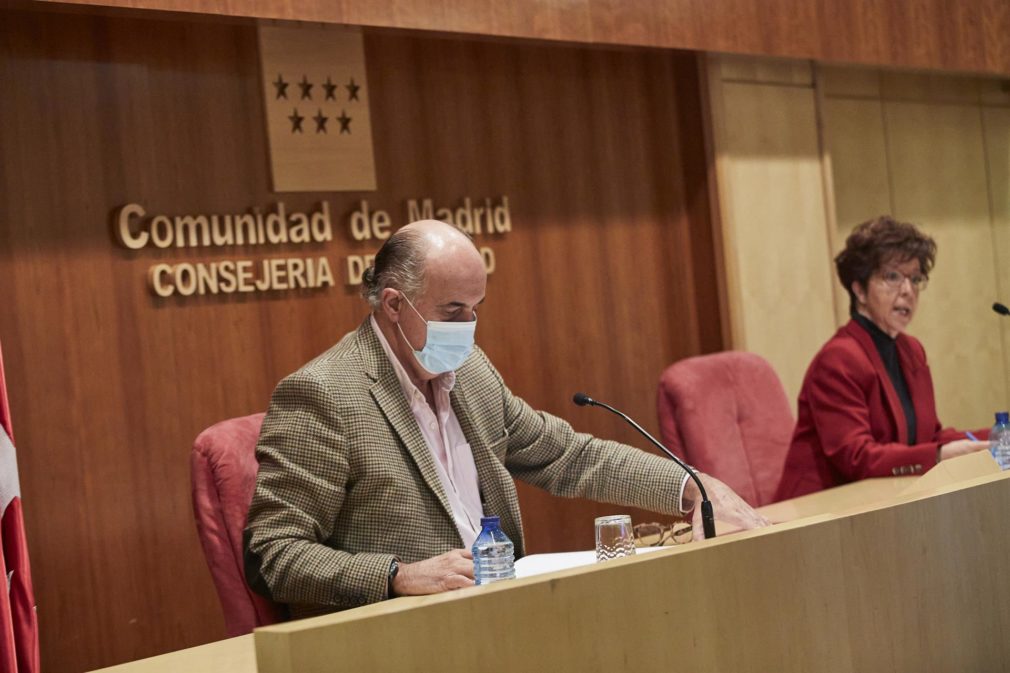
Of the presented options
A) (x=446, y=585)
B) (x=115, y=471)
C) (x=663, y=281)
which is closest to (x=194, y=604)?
(x=115, y=471)

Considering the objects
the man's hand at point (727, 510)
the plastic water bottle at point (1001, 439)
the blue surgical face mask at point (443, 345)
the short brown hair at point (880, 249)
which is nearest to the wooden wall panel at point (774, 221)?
the short brown hair at point (880, 249)

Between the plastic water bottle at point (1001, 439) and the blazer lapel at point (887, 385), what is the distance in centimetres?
55

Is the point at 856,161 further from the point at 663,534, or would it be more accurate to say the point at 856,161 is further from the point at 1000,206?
the point at 663,534

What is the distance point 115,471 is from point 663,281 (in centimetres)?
252

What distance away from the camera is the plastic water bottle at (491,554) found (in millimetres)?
2229

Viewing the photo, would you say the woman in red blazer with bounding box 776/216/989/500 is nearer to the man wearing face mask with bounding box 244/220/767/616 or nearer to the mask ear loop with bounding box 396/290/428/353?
the man wearing face mask with bounding box 244/220/767/616

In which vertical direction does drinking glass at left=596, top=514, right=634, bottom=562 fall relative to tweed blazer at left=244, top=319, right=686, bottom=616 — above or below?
below

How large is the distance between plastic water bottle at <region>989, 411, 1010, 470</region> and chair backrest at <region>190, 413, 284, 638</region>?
6.60 feet

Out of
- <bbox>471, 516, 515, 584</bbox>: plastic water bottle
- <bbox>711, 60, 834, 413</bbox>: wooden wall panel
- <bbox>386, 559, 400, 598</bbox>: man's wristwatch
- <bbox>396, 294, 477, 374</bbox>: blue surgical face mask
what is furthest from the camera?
<bbox>711, 60, 834, 413</bbox>: wooden wall panel

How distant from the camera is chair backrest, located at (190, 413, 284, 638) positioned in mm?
2670

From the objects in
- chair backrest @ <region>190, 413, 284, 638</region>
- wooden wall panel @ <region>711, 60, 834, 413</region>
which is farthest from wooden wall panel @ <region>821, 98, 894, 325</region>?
chair backrest @ <region>190, 413, 284, 638</region>

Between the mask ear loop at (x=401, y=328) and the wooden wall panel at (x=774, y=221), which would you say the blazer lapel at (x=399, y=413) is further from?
the wooden wall panel at (x=774, y=221)

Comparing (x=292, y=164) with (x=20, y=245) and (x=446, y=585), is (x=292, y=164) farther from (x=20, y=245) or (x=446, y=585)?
(x=446, y=585)

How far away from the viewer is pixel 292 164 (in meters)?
4.36
